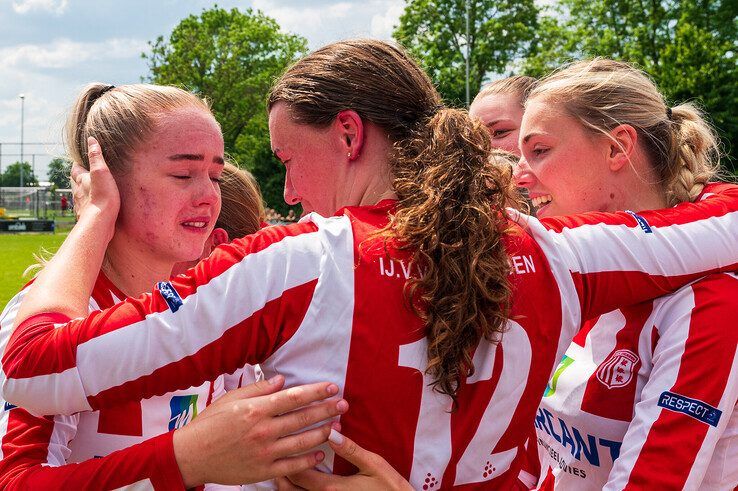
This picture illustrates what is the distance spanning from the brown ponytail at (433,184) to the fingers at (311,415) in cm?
24

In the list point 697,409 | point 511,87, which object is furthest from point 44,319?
point 511,87

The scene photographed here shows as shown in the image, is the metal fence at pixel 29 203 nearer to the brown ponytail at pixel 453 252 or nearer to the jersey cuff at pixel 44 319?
the jersey cuff at pixel 44 319

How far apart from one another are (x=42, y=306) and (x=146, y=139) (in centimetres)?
96

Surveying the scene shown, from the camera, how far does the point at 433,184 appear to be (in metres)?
1.70

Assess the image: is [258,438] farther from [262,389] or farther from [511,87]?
[511,87]

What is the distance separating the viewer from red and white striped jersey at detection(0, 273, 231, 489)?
1696 millimetres

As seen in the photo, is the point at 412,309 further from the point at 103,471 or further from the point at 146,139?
the point at 146,139

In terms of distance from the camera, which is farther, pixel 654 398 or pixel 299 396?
pixel 654 398

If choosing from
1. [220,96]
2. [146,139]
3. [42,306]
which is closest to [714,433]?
[42,306]

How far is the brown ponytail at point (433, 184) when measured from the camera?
1632mm

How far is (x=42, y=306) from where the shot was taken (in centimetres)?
170

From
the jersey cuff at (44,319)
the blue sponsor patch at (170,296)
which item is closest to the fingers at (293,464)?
the blue sponsor patch at (170,296)

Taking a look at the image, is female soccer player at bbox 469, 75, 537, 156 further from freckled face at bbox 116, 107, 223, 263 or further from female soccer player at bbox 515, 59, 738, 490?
freckled face at bbox 116, 107, 223, 263

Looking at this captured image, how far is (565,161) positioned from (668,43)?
2825cm
